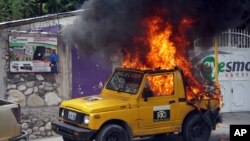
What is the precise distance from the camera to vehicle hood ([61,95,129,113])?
Result: 9977 millimetres

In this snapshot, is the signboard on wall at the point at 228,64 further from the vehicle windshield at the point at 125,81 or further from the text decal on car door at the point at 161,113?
the text decal on car door at the point at 161,113

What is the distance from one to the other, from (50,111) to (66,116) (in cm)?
202

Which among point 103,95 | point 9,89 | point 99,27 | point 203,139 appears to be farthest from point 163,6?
point 9,89

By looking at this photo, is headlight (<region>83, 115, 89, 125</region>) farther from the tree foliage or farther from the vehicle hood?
the tree foliage

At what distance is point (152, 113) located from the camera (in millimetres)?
10578

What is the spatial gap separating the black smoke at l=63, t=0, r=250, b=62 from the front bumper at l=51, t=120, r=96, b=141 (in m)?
2.35

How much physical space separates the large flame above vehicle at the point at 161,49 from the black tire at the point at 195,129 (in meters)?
0.61

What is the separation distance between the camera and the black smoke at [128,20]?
11453 millimetres

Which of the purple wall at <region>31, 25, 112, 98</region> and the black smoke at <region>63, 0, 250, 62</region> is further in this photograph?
the purple wall at <region>31, 25, 112, 98</region>

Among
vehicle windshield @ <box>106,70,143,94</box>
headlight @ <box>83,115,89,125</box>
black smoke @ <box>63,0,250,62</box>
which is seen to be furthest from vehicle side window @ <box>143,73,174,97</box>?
headlight @ <box>83,115,89,125</box>

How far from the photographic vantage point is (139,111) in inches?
410

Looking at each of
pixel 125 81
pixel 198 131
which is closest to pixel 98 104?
pixel 125 81

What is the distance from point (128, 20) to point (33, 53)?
266 cm

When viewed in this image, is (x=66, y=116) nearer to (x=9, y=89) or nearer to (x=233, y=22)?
(x=9, y=89)
